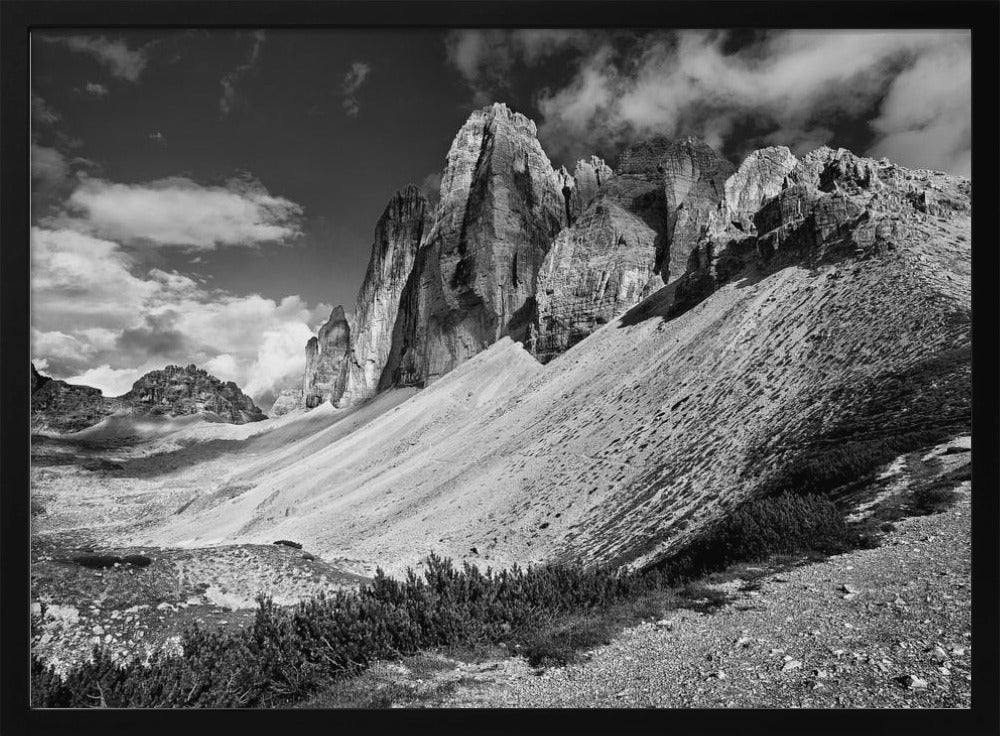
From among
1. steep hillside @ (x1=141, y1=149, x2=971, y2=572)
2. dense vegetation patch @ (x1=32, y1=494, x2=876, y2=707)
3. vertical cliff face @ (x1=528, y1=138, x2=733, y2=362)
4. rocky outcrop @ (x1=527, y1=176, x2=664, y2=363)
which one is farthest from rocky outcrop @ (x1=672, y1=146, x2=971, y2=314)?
vertical cliff face @ (x1=528, y1=138, x2=733, y2=362)

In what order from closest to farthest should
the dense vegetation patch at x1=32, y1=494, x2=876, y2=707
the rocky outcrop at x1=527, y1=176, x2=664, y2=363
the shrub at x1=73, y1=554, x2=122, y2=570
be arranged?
1. the dense vegetation patch at x1=32, y1=494, x2=876, y2=707
2. the shrub at x1=73, y1=554, x2=122, y2=570
3. the rocky outcrop at x1=527, y1=176, x2=664, y2=363

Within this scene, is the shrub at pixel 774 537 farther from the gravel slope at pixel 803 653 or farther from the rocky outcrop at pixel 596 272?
the rocky outcrop at pixel 596 272

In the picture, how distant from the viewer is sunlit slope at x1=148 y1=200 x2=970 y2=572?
36.7ft

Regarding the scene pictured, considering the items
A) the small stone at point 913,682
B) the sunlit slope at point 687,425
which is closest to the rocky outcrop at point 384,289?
the sunlit slope at point 687,425

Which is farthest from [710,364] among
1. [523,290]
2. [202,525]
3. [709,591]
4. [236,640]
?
[523,290]

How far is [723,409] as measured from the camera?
14852mm

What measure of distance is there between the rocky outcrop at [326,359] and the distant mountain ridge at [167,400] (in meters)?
17.7

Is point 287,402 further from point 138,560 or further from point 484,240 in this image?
point 138,560

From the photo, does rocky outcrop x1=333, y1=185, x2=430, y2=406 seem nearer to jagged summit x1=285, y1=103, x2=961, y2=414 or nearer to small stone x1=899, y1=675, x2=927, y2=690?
jagged summit x1=285, y1=103, x2=961, y2=414

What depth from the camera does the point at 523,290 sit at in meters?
62.1

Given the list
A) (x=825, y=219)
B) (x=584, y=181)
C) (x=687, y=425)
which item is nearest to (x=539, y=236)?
(x=584, y=181)

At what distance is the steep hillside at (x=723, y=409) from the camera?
11.0m
